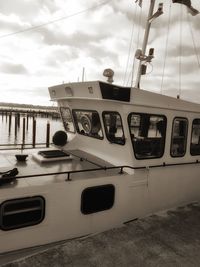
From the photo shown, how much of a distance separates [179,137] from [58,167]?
340cm

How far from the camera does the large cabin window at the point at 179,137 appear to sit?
658cm

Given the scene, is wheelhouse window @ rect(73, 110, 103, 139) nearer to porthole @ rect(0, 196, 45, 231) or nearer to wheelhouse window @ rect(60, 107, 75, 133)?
wheelhouse window @ rect(60, 107, 75, 133)

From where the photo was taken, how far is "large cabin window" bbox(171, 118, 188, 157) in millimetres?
6578

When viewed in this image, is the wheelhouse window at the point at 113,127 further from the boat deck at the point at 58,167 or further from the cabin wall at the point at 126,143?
the boat deck at the point at 58,167

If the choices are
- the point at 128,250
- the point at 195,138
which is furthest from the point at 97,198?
the point at 195,138

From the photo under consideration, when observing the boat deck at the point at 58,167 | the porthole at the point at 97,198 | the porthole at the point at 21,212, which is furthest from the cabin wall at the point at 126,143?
the porthole at the point at 21,212

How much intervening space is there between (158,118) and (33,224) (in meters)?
3.87

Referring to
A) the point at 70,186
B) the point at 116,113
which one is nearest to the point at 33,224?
the point at 70,186

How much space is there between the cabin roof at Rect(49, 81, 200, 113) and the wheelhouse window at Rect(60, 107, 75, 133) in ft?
2.30

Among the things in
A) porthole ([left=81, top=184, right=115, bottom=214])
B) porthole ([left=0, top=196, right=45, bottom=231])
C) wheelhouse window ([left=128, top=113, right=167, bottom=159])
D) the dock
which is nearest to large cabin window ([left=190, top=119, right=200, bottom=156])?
wheelhouse window ([left=128, top=113, right=167, bottom=159])

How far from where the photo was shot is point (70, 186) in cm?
485

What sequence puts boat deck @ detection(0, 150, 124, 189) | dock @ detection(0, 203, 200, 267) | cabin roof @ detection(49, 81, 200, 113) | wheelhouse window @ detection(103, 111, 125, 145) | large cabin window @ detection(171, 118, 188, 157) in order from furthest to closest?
large cabin window @ detection(171, 118, 188, 157) < wheelhouse window @ detection(103, 111, 125, 145) < cabin roof @ detection(49, 81, 200, 113) < boat deck @ detection(0, 150, 124, 189) < dock @ detection(0, 203, 200, 267)

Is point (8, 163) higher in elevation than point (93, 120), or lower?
lower

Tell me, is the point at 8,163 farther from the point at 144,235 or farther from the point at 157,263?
the point at 157,263
